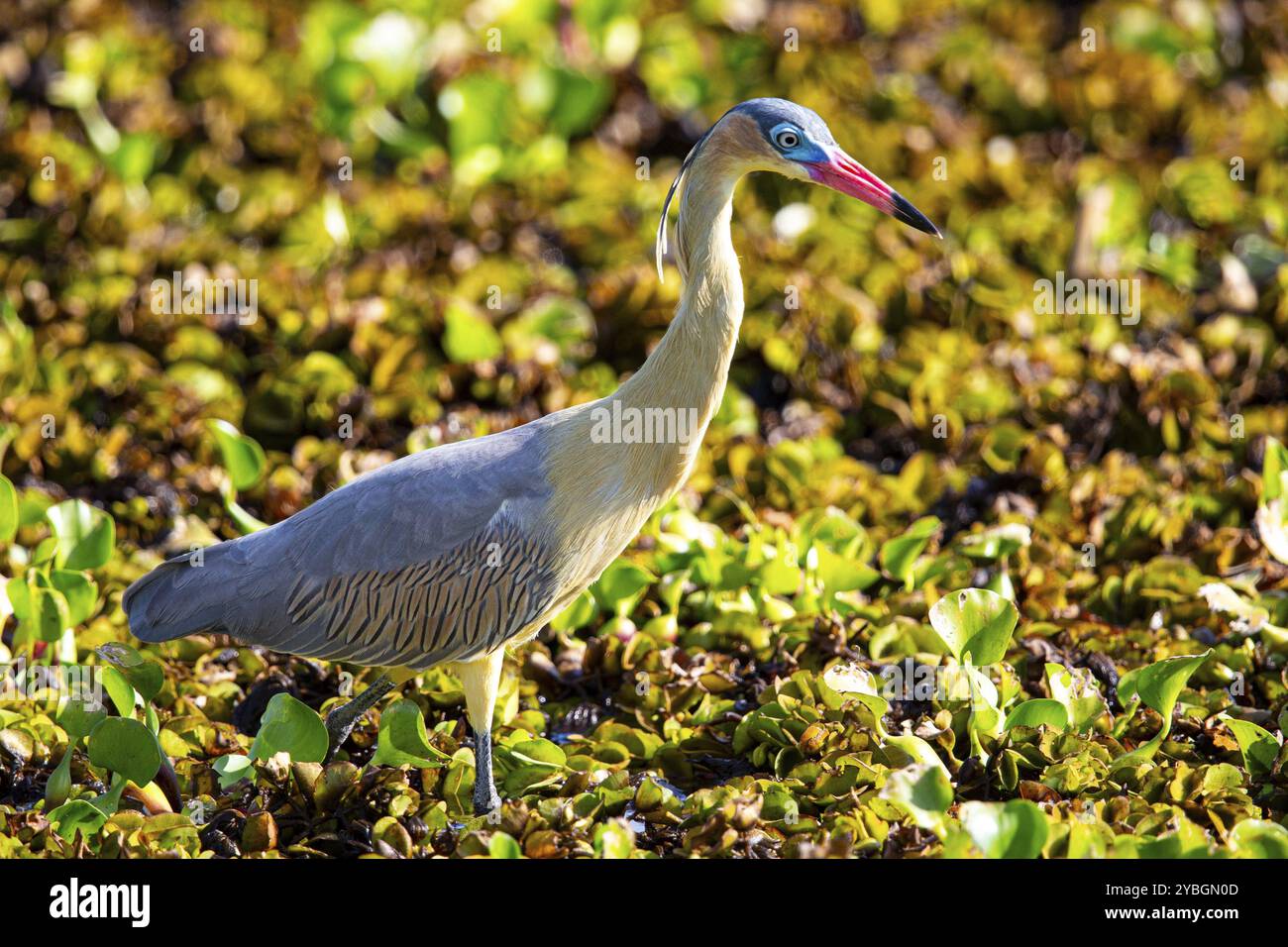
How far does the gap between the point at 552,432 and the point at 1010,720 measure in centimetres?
150

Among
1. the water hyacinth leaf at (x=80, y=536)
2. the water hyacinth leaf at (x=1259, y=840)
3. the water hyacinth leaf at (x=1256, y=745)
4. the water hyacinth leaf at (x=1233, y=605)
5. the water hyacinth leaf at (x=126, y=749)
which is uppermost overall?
the water hyacinth leaf at (x=80, y=536)

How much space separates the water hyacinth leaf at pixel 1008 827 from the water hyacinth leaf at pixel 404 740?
139 centimetres

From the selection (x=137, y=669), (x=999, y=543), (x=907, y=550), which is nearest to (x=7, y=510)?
(x=137, y=669)

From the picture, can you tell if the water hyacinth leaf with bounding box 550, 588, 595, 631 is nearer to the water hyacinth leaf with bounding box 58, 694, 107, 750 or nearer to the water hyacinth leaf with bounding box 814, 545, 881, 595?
the water hyacinth leaf with bounding box 814, 545, 881, 595

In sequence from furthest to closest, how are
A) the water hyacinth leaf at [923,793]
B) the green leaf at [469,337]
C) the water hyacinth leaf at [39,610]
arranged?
the green leaf at [469,337]
the water hyacinth leaf at [39,610]
the water hyacinth leaf at [923,793]

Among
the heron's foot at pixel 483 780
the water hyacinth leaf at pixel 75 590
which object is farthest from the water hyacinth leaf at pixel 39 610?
the heron's foot at pixel 483 780

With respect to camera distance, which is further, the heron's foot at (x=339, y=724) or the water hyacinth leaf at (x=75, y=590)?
the water hyacinth leaf at (x=75, y=590)

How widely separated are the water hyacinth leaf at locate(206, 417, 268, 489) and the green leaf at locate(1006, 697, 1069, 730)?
104 inches

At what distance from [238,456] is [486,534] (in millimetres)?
1512

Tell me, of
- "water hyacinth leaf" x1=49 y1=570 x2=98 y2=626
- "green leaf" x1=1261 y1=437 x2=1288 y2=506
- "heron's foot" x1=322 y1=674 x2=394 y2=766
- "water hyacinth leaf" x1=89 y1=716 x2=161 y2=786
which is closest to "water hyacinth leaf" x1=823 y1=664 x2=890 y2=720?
"heron's foot" x1=322 y1=674 x2=394 y2=766

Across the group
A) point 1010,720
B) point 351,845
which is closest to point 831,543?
point 1010,720

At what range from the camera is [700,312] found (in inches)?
157

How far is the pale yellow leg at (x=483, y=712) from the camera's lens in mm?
4051

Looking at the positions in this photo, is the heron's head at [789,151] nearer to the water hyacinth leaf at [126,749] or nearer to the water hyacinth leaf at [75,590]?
the water hyacinth leaf at [126,749]
